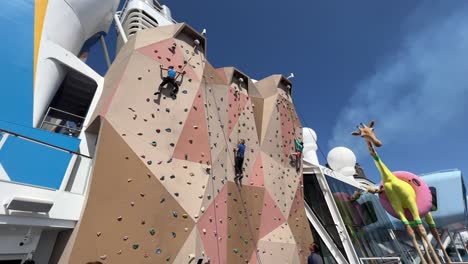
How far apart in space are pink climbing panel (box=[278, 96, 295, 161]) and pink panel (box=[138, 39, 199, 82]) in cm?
471

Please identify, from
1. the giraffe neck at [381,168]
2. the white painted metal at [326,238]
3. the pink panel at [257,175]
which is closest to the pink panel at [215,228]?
the pink panel at [257,175]

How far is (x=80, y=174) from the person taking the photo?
22.0 ft

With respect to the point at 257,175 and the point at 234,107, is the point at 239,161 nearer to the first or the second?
the point at 257,175

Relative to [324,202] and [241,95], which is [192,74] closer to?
[241,95]

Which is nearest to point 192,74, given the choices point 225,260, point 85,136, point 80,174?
point 85,136

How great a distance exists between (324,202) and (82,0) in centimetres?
1358

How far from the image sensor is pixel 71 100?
12.2 metres

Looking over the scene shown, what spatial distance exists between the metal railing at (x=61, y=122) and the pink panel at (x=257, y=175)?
18.5 feet

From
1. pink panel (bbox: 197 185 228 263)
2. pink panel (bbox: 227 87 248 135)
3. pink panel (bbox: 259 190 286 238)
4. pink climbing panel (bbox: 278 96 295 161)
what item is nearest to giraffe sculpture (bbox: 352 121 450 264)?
pink climbing panel (bbox: 278 96 295 161)

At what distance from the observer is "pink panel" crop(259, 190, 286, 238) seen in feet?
32.2

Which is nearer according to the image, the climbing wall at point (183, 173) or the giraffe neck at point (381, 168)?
the climbing wall at point (183, 173)

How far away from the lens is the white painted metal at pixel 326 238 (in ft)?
44.0

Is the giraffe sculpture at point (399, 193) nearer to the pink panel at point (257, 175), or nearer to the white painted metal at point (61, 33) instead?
the pink panel at point (257, 175)

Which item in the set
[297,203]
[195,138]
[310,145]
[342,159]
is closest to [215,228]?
[195,138]
